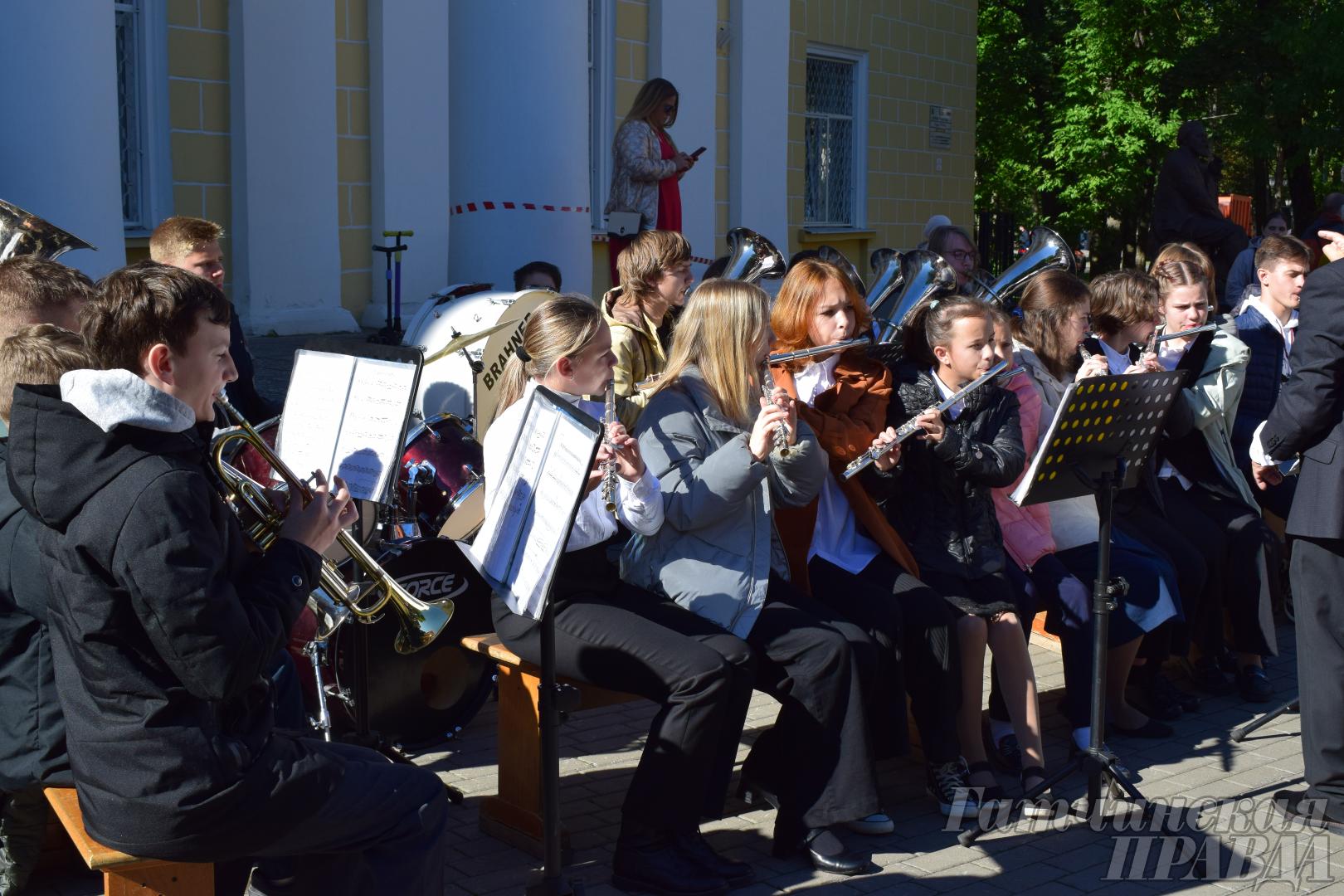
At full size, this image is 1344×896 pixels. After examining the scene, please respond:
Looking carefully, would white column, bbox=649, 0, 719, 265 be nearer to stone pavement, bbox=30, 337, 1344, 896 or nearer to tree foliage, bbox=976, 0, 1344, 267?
tree foliage, bbox=976, 0, 1344, 267

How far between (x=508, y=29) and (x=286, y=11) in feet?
8.25

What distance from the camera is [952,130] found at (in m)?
17.2

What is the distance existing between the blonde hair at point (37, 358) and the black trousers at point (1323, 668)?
3514 mm

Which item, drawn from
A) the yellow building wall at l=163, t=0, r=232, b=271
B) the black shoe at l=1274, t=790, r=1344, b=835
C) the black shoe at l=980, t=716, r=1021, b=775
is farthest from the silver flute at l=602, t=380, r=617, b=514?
the yellow building wall at l=163, t=0, r=232, b=271

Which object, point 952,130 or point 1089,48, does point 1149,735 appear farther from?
point 1089,48

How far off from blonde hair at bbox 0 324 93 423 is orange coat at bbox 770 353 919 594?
216 cm

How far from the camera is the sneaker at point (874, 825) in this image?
14.1 ft

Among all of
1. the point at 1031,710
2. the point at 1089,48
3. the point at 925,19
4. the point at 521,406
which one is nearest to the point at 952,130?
the point at 925,19

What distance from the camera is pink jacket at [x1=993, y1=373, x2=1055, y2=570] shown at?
17.0 feet

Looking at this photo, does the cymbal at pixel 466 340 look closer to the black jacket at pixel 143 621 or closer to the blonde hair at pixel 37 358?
the blonde hair at pixel 37 358

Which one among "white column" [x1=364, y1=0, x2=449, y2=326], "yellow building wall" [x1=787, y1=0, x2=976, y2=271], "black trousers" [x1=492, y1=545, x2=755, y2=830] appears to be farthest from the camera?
"yellow building wall" [x1=787, y1=0, x2=976, y2=271]

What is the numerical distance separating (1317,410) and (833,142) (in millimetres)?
11618

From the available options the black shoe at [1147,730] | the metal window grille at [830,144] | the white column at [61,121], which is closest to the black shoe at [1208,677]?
the black shoe at [1147,730]

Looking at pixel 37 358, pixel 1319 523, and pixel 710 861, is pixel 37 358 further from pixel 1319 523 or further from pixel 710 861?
pixel 1319 523
